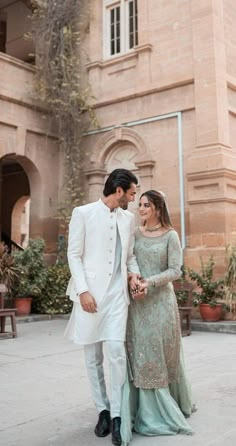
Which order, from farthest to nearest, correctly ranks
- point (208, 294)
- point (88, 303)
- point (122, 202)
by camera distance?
point (208, 294) → point (122, 202) → point (88, 303)

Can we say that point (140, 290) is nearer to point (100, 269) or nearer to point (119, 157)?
point (100, 269)

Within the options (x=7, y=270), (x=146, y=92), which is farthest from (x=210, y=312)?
(x=146, y=92)

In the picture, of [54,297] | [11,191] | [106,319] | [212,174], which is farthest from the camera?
[11,191]

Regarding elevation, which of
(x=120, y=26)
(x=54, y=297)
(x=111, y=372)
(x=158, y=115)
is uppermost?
(x=120, y=26)

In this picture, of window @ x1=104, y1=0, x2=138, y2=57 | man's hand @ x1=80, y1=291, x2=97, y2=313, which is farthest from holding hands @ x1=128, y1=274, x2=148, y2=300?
window @ x1=104, y1=0, x2=138, y2=57

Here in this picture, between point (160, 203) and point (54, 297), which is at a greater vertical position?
point (160, 203)

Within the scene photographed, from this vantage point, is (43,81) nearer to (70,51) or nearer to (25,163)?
(70,51)

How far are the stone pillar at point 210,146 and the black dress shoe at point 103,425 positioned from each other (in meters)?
6.63

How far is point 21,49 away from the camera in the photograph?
1514 centimetres

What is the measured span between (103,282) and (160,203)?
2.43ft

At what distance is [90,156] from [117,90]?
5.91 ft

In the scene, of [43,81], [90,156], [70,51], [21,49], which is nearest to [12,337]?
[90,156]

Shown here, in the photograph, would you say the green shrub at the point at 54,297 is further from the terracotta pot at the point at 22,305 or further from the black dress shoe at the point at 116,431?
the black dress shoe at the point at 116,431

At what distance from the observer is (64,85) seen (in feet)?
38.2
